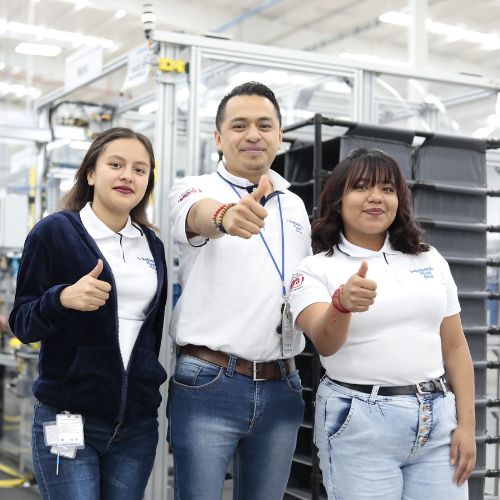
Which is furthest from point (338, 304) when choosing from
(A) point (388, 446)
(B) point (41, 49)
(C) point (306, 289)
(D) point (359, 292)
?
(B) point (41, 49)

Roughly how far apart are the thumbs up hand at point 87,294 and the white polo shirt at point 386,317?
0.49 m

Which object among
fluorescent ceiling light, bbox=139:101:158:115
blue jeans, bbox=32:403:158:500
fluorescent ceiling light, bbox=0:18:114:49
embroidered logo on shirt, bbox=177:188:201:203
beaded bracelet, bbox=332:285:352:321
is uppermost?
fluorescent ceiling light, bbox=0:18:114:49

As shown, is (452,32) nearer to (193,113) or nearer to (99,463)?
(193,113)

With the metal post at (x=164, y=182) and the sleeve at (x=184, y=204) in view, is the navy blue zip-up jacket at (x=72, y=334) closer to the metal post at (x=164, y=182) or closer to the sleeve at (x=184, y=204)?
the sleeve at (x=184, y=204)

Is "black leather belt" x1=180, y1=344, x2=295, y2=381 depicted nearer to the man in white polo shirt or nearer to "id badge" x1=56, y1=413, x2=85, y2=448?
the man in white polo shirt

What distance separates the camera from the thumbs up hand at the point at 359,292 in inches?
66.2

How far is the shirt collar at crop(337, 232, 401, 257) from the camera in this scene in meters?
Result: 2.03

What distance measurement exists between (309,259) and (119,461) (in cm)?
74

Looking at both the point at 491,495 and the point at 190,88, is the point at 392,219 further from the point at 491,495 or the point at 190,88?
the point at 491,495

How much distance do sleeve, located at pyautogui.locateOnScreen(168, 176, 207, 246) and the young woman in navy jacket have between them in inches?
4.6

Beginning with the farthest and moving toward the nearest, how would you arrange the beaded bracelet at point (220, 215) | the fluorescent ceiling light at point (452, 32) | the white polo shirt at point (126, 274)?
the fluorescent ceiling light at point (452, 32), the white polo shirt at point (126, 274), the beaded bracelet at point (220, 215)

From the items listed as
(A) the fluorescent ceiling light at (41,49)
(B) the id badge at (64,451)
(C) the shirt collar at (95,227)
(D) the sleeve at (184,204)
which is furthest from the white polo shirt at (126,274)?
(A) the fluorescent ceiling light at (41,49)

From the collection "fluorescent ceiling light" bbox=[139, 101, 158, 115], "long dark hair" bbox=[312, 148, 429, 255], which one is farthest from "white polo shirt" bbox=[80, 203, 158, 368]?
"fluorescent ceiling light" bbox=[139, 101, 158, 115]

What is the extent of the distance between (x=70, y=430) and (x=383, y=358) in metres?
0.81
